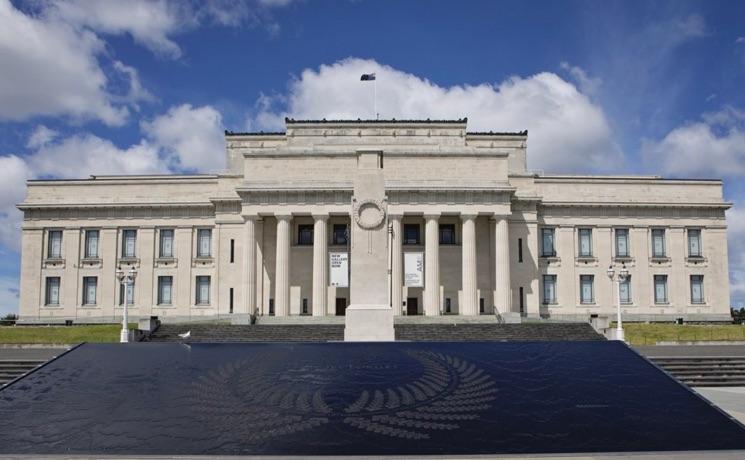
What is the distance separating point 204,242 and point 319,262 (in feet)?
45.4

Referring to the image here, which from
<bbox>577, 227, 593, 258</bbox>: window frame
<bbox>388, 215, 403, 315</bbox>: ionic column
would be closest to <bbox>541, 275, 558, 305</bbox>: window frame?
<bbox>577, 227, 593, 258</bbox>: window frame

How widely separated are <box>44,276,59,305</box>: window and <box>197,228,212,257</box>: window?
14364 mm

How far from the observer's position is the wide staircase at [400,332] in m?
45.8

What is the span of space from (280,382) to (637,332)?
3858 cm

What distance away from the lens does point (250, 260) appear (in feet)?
199

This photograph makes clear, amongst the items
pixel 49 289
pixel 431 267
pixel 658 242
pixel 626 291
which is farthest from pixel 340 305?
pixel 658 242

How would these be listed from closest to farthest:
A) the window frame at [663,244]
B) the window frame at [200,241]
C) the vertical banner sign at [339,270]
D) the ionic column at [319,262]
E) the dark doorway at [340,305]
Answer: the vertical banner sign at [339,270], the ionic column at [319,262], the dark doorway at [340,305], the window frame at [200,241], the window frame at [663,244]

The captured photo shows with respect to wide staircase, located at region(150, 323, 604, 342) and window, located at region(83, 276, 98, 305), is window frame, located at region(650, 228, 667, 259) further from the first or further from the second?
window, located at region(83, 276, 98, 305)

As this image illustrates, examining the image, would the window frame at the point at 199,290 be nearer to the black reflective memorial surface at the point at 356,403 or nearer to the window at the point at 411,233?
the window at the point at 411,233

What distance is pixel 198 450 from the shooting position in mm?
12141

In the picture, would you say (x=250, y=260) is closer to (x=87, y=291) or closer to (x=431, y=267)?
(x=431, y=267)

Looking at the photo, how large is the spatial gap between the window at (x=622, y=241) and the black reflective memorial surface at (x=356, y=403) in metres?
51.7

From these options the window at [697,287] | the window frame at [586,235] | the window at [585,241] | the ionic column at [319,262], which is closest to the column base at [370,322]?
the ionic column at [319,262]

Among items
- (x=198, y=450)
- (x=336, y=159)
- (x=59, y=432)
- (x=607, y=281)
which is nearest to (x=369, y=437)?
(x=198, y=450)
